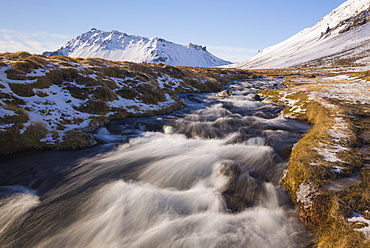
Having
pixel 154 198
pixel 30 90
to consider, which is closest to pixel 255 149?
pixel 154 198

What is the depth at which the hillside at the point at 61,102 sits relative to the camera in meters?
13.4

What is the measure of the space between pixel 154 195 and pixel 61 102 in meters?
15.0

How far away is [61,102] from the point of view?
17969mm

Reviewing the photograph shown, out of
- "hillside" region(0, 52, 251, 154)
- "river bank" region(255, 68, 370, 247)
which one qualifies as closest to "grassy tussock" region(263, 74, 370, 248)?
"river bank" region(255, 68, 370, 247)

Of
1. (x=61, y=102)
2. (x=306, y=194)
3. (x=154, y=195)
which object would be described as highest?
(x=61, y=102)

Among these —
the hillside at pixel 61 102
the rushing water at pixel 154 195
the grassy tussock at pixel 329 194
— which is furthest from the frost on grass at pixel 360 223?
the hillside at pixel 61 102

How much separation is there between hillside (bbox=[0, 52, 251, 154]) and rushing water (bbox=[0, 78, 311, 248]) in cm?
166

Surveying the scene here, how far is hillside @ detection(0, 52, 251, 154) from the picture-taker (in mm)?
13445

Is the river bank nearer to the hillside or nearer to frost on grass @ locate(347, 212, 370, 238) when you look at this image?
frost on grass @ locate(347, 212, 370, 238)

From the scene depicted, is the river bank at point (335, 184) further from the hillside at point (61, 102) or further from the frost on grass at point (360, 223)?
the hillside at point (61, 102)

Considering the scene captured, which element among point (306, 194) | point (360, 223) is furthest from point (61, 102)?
point (360, 223)

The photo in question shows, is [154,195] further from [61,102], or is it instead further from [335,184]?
[61,102]

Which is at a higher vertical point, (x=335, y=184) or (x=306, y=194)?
(x=335, y=184)

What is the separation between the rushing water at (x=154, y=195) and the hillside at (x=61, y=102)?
1660 millimetres
